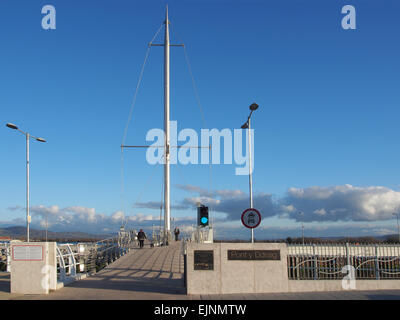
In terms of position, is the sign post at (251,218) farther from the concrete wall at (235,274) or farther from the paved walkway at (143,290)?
the paved walkway at (143,290)

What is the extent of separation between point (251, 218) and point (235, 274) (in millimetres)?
2140

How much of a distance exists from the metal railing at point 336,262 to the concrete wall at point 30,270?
8.51m

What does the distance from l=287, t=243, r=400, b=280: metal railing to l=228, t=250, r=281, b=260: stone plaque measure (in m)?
0.58

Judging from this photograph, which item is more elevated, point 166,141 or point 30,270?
point 166,141

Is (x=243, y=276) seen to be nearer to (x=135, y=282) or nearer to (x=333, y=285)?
(x=333, y=285)

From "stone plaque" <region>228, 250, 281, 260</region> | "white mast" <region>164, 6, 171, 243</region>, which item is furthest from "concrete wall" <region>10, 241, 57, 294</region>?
"white mast" <region>164, 6, 171, 243</region>

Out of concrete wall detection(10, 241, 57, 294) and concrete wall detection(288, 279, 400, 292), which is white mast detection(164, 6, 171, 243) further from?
concrete wall detection(288, 279, 400, 292)

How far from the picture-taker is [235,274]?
14.8 meters

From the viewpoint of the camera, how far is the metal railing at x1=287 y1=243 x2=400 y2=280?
15.2m

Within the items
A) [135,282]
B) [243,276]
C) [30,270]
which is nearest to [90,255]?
[135,282]
